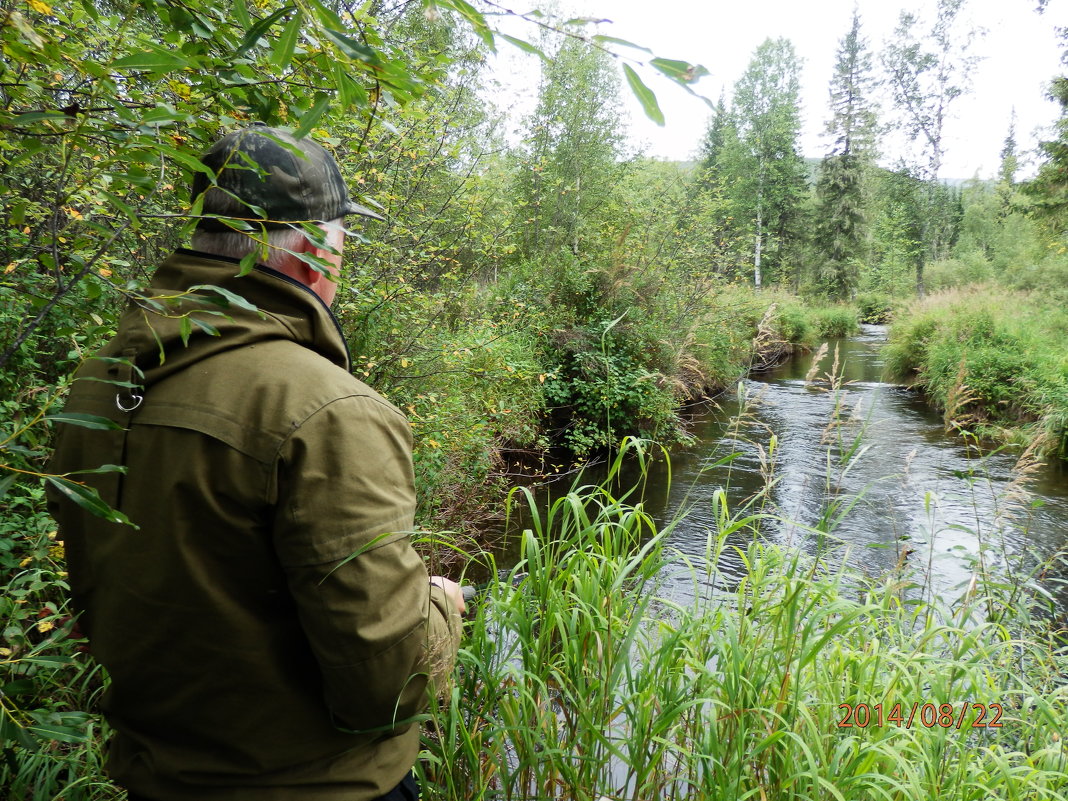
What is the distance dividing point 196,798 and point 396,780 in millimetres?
343

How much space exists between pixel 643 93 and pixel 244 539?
892mm

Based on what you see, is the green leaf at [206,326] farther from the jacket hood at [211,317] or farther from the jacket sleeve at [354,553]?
the jacket sleeve at [354,553]

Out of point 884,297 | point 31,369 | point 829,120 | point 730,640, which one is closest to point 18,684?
point 730,640

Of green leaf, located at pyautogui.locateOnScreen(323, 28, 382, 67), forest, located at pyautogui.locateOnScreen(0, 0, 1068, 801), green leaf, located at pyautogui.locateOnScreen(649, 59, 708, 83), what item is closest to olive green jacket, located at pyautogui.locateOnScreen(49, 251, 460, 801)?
forest, located at pyautogui.locateOnScreen(0, 0, 1068, 801)

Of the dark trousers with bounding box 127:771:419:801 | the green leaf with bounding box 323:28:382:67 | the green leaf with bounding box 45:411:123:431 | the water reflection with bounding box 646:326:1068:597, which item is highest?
the green leaf with bounding box 323:28:382:67

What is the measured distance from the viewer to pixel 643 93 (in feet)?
2.62

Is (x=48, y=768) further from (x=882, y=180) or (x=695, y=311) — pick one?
A: (x=882, y=180)

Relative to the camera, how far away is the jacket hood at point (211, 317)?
3.31ft

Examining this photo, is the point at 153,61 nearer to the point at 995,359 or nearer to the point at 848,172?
the point at 995,359

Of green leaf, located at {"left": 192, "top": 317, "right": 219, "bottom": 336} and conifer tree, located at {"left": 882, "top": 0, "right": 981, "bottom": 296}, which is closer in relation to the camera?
green leaf, located at {"left": 192, "top": 317, "right": 219, "bottom": 336}

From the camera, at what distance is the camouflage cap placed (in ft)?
3.75

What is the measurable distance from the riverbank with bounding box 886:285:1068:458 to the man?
753cm
